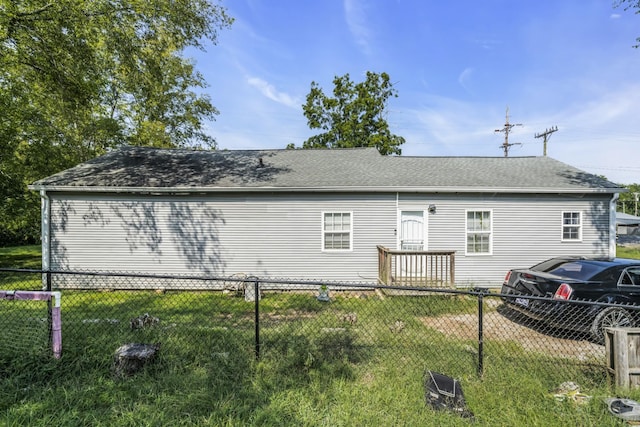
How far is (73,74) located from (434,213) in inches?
469

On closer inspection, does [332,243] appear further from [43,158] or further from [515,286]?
[43,158]

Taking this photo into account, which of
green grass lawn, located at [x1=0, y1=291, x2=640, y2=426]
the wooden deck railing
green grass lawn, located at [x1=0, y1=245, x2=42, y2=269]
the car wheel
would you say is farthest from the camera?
green grass lawn, located at [x1=0, y1=245, x2=42, y2=269]

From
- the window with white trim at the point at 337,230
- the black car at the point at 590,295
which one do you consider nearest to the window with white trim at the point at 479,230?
the window with white trim at the point at 337,230

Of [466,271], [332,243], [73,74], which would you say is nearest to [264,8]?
[73,74]

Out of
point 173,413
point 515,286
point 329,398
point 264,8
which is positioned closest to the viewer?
point 173,413

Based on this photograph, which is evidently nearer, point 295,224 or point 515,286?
point 515,286

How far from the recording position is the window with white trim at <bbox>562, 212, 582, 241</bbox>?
9453 mm

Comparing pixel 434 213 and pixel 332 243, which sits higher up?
pixel 434 213

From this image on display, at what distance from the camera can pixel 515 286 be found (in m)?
5.79

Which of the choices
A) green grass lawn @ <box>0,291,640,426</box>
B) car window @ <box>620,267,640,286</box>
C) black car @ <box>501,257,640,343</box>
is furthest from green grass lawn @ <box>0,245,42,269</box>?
car window @ <box>620,267,640,286</box>

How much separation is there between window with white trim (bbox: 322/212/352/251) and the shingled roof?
853 millimetres

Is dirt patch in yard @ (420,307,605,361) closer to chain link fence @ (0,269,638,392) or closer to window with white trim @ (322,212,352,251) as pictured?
chain link fence @ (0,269,638,392)

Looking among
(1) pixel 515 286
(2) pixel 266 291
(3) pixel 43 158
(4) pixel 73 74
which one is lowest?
(2) pixel 266 291

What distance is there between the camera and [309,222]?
9227 mm
